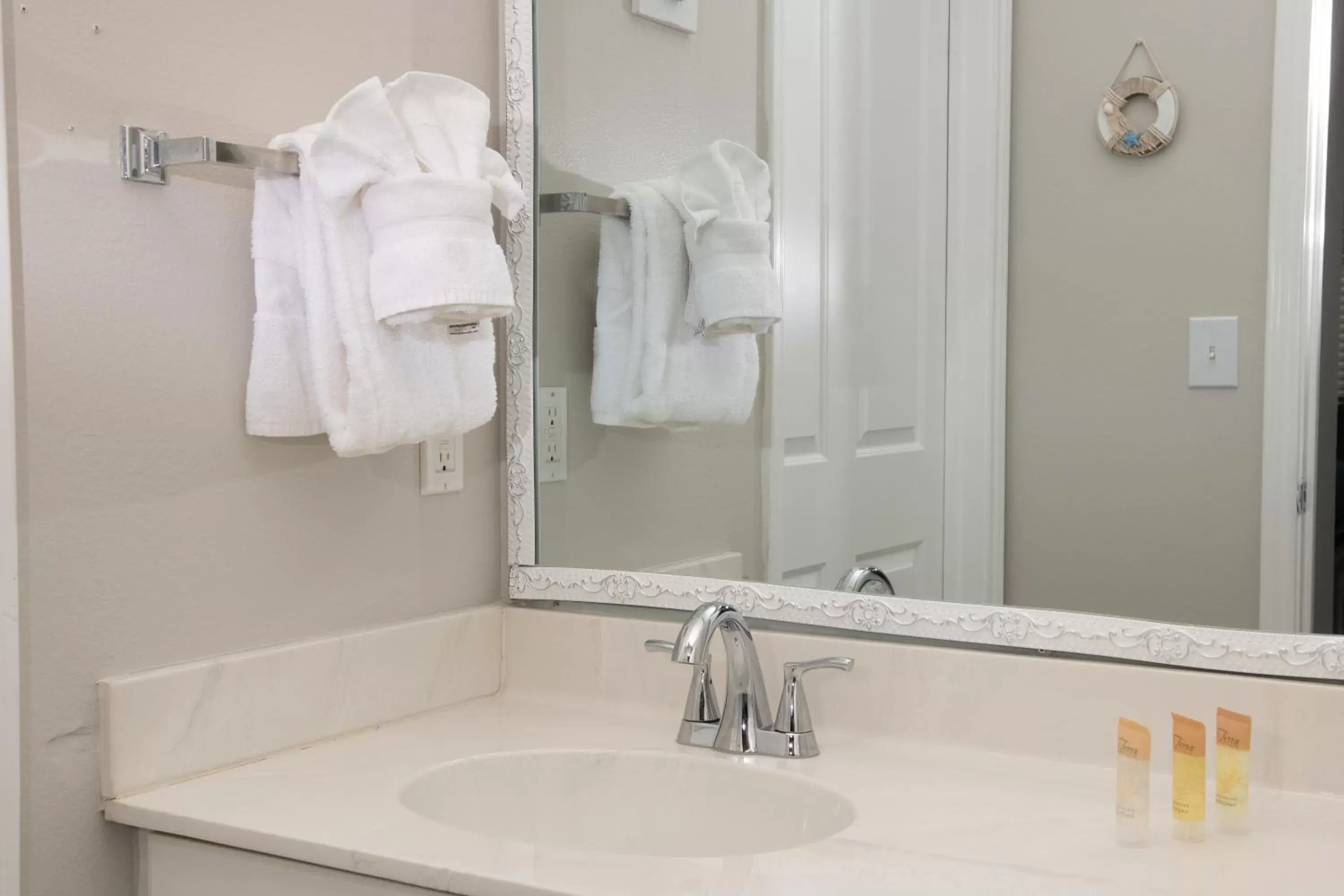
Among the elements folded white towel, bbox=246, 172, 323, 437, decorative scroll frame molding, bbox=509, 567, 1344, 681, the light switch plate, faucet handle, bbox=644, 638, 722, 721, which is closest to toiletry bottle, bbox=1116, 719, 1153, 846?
decorative scroll frame molding, bbox=509, 567, 1344, 681

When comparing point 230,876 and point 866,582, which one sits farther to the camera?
point 866,582

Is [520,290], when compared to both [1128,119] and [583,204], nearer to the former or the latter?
[583,204]

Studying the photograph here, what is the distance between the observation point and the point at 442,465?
61.1 inches

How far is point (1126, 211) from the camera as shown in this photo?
1.25 m

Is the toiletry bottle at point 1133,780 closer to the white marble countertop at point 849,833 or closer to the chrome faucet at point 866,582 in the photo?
the white marble countertop at point 849,833

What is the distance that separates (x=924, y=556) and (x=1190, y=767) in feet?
1.18

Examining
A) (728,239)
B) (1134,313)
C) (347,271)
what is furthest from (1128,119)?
(347,271)

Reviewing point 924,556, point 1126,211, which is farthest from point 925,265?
point 924,556

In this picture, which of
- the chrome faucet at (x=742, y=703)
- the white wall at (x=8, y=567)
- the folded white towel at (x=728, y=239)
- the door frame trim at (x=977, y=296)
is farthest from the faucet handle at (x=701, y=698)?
the white wall at (x=8, y=567)

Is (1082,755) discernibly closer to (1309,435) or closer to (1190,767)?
(1190,767)

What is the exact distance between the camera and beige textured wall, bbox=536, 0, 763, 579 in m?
1.49

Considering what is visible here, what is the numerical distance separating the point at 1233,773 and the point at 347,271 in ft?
3.05

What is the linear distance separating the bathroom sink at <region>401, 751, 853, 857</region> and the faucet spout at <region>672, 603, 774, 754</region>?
0.11 ft

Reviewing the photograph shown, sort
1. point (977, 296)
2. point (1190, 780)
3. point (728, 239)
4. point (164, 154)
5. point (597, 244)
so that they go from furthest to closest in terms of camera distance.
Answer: point (597, 244)
point (728, 239)
point (977, 296)
point (164, 154)
point (1190, 780)
